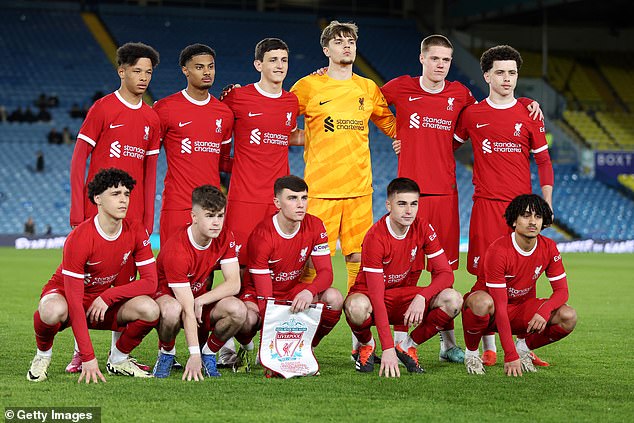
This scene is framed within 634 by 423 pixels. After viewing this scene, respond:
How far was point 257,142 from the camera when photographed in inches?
256

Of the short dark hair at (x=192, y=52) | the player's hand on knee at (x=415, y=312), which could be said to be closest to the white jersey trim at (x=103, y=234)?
the short dark hair at (x=192, y=52)

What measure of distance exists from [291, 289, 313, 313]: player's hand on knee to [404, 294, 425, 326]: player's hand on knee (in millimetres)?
612

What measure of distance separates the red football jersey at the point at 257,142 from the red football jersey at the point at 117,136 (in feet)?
2.08

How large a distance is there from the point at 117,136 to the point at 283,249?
4.23 feet

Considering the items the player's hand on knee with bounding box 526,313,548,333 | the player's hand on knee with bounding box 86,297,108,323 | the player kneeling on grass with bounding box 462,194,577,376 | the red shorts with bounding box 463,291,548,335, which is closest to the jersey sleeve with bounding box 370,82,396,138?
the player kneeling on grass with bounding box 462,194,577,376

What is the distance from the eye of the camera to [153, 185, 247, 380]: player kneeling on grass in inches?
218

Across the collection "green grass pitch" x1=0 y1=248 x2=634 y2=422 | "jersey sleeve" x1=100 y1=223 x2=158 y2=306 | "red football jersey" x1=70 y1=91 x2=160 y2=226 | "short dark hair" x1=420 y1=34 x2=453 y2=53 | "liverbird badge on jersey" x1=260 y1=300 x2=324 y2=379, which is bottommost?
"green grass pitch" x1=0 y1=248 x2=634 y2=422

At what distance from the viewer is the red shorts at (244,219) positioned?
6.43 meters

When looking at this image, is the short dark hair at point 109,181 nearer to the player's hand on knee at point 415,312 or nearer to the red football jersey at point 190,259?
the red football jersey at point 190,259

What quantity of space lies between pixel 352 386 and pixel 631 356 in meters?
2.41

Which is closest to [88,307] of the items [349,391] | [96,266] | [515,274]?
[96,266]

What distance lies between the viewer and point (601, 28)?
32469mm

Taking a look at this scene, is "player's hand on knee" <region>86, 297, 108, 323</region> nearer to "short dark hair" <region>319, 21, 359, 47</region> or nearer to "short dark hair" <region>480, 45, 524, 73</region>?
"short dark hair" <region>319, 21, 359, 47</region>

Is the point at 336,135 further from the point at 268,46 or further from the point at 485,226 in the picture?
the point at 485,226
